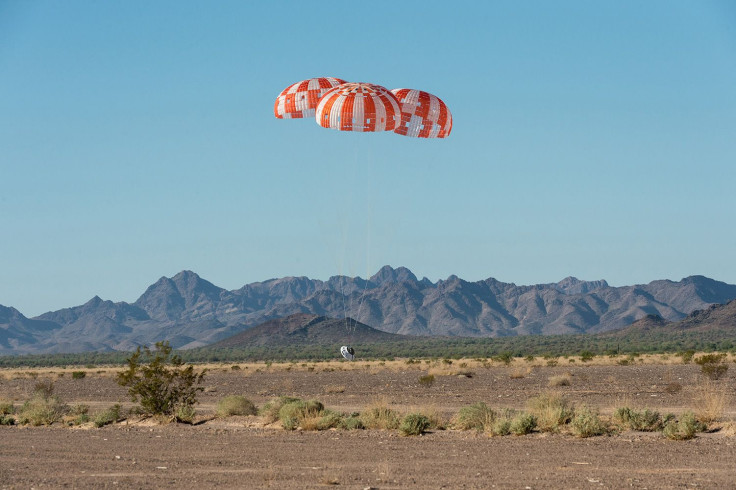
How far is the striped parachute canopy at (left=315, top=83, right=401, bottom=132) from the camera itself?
98.6 feet

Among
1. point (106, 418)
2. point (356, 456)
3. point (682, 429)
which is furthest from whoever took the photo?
point (106, 418)

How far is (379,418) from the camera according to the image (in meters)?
22.4

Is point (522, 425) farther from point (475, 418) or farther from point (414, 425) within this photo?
point (414, 425)

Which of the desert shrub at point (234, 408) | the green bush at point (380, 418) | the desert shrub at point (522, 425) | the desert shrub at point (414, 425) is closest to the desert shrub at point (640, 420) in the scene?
the desert shrub at point (522, 425)

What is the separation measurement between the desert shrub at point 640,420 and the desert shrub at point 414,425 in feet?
13.4

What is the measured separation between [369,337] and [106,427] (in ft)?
508

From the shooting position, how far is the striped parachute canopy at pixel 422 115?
107 ft

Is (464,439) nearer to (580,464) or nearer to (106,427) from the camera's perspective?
(580,464)

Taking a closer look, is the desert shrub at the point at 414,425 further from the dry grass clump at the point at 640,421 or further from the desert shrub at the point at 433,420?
the dry grass clump at the point at 640,421

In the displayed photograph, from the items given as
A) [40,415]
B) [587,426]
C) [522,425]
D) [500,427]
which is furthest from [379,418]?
[40,415]

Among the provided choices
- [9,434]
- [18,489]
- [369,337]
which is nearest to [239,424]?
[9,434]

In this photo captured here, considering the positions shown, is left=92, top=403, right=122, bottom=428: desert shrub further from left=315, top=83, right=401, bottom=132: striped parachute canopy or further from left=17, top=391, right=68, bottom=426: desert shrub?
left=315, top=83, right=401, bottom=132: striped parachute canopy

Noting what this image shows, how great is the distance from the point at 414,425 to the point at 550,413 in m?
2.89

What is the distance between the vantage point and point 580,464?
16.3m
